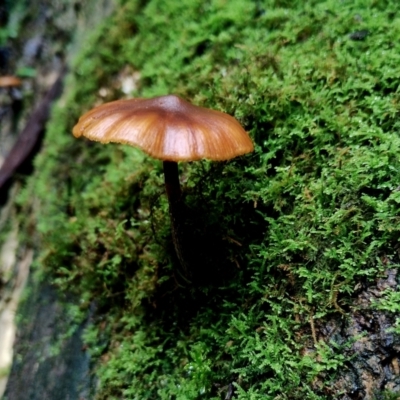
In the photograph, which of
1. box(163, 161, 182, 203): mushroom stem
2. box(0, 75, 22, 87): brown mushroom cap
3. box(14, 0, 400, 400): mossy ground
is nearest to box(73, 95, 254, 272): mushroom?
box(163, 161, 182, 203): mushroom stem

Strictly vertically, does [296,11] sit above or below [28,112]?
below

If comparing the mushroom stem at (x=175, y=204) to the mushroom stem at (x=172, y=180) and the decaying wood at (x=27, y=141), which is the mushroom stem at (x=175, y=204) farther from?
the decaying wood at (x=27, y=141)

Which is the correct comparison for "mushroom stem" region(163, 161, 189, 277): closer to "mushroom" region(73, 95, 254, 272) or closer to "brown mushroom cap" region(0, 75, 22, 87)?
"mushroom" region(73, 95, 254, 272)

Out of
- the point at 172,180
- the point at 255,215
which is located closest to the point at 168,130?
the point at 172,180

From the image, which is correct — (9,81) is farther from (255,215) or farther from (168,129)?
(168,129)

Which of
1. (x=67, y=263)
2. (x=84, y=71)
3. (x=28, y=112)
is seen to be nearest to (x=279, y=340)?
(x=67, y=263)

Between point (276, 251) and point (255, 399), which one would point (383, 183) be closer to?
point (276, 251)

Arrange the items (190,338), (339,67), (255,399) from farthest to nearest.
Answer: (339,67) < (190,338) < (255,399)
